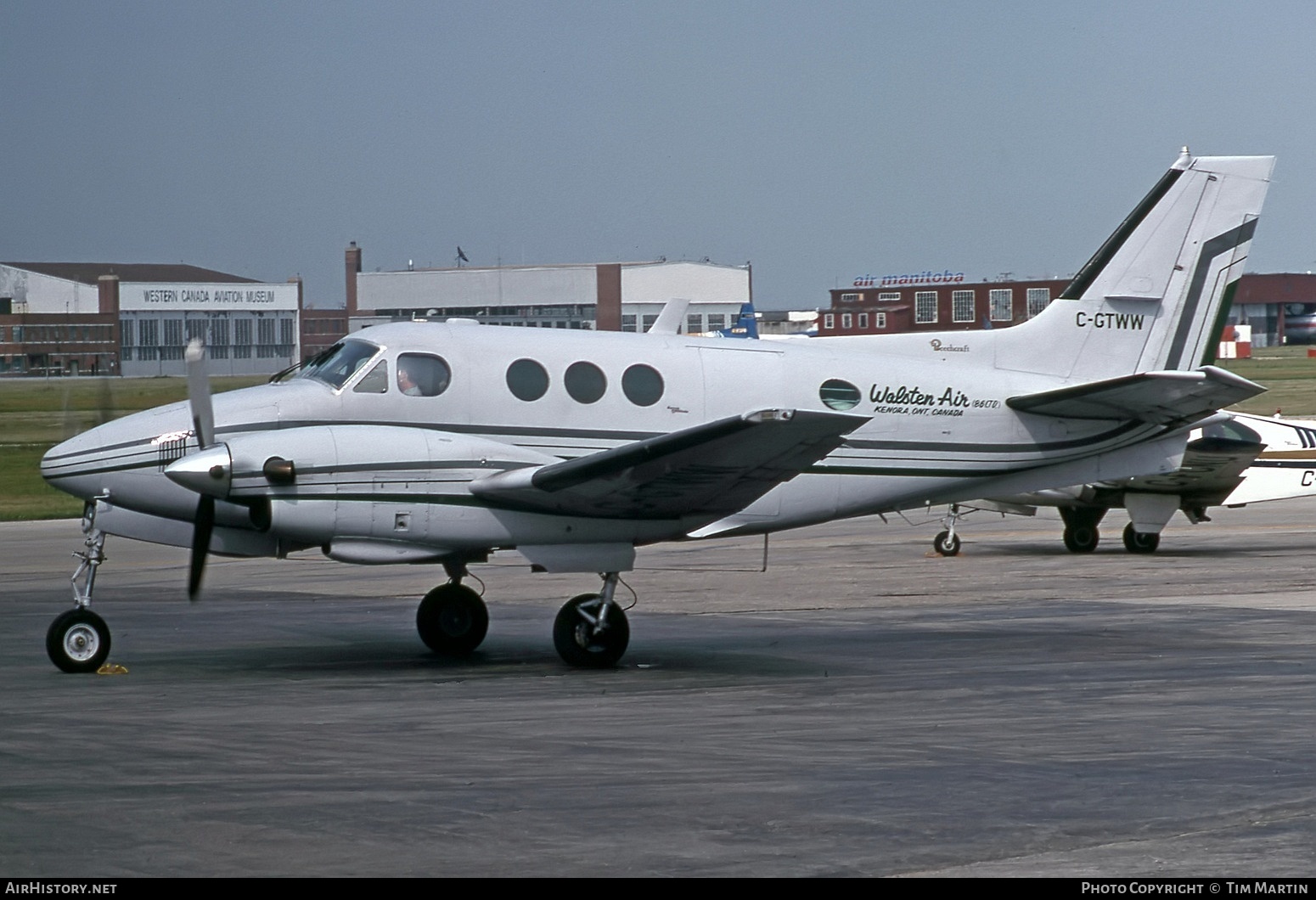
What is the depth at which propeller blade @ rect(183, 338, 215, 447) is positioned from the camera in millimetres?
12422

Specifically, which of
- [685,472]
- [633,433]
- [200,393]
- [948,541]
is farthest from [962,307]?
[200,393]

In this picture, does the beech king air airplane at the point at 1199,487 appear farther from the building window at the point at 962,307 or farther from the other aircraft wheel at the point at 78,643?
the building window at the point at 962,307

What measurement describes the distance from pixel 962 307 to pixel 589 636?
119 meters

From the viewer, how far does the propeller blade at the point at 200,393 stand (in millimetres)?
12422

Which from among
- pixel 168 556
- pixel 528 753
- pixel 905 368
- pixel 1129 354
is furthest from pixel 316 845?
pixel 168 556

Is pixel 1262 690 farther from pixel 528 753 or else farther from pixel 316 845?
pixel 316 845

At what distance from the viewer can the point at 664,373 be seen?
1443 centimetres

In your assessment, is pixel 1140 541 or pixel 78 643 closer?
pixel 78 643

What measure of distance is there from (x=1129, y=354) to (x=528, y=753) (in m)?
9.84

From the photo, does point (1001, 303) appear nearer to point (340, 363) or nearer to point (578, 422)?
point (578, 422)

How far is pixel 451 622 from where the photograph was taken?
1472 centimetres

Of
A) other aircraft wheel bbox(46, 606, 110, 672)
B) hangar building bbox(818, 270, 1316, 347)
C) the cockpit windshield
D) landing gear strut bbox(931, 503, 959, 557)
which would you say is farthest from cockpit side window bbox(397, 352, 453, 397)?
hangar building bbox(818, 270, 1316, 347)

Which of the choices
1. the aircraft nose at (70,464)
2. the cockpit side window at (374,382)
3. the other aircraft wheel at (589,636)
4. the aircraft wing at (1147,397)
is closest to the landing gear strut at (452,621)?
the other aircraft wheel at (589,636)

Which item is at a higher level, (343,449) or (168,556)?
(343,449)
